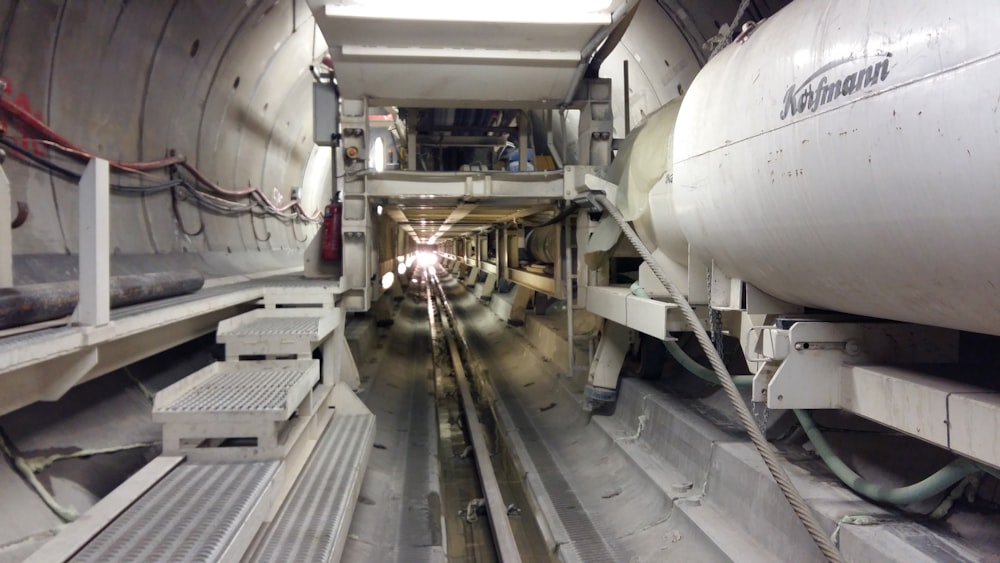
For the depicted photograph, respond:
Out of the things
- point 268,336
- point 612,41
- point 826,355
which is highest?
point 612,41

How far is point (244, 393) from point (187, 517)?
95 cm

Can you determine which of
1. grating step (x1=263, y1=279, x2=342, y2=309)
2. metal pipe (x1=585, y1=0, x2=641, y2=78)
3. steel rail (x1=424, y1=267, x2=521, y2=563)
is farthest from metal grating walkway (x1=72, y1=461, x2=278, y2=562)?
metal pipe (x1=585, y1=0, x2=641, y2=78)

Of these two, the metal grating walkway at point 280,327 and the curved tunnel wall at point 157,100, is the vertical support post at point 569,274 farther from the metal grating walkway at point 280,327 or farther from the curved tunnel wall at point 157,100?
the curved tunnel wall at point 157,100

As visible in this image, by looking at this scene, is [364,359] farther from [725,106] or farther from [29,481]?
[725,106]

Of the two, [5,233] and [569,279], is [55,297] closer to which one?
[5,233]

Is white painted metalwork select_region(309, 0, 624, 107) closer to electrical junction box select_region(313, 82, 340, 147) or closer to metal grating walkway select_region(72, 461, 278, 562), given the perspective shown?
electrical junction box select_region(313, 82, 340, 147)

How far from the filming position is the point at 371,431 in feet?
16.1

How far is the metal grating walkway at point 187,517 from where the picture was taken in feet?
7.18

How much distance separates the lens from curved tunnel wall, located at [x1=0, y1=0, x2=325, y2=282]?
3939 mm

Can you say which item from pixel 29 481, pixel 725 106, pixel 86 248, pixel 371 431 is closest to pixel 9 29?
pixel 86 248

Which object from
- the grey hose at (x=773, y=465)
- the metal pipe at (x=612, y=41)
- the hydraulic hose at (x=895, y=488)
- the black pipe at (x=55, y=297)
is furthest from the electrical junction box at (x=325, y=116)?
the hydraulic hose at (x=895, y=488)

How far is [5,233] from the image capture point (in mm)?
2309

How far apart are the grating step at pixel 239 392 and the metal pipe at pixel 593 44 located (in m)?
3.21

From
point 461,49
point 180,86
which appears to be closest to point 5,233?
point 461,49
